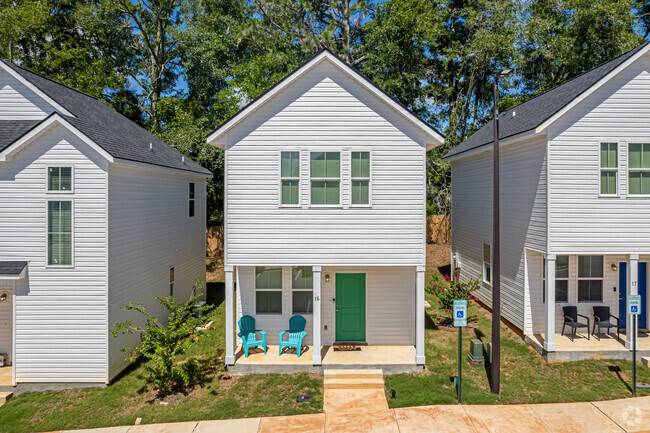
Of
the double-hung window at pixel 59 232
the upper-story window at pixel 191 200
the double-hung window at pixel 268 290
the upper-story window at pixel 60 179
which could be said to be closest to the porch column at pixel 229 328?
the double-hung window at pixel 268 290

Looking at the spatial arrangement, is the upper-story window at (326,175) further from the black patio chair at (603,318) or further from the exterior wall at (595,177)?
the black patio chair at (603,318)

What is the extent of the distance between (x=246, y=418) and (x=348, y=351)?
3.71 m

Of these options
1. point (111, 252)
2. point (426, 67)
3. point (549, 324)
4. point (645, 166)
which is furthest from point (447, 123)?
point (111, 252)

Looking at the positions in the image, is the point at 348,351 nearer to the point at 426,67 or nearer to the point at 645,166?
the point at 645,166

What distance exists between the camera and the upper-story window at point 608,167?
11.5 m

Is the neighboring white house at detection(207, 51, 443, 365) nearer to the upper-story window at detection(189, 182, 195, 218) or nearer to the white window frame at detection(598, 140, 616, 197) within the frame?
the white window frame at detection(598, 140, 616, 197)

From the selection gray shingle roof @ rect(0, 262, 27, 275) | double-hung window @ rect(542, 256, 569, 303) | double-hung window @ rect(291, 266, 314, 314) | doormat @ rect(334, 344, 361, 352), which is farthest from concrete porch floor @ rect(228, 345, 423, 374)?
gray shingle roof @ rect(0, 262, 27, 275)

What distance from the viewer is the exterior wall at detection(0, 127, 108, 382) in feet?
32.7

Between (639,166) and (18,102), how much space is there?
63.9 feet

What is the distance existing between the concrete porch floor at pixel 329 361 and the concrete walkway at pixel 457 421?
1658 mm

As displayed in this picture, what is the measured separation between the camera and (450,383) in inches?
395

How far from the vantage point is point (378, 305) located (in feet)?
39.1

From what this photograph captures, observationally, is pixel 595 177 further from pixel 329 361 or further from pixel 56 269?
pixel 56 269

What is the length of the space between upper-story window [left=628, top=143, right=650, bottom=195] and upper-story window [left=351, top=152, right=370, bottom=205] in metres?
8.15
